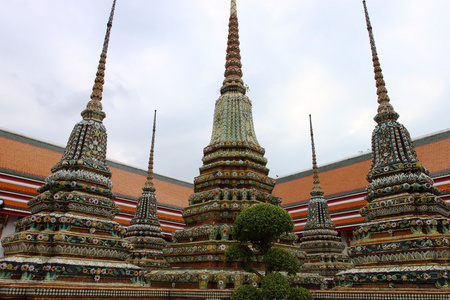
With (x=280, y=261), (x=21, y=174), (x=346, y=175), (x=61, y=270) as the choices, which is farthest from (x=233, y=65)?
(x=346, y=175)

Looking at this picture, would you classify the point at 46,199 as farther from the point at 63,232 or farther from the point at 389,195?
the point at 389,195

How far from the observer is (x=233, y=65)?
10.8 meters

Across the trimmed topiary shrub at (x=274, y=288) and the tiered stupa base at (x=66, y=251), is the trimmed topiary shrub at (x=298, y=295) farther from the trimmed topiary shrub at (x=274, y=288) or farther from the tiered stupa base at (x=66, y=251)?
the tiered stupa base at (x=66, y=251)

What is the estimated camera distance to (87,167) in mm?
7578

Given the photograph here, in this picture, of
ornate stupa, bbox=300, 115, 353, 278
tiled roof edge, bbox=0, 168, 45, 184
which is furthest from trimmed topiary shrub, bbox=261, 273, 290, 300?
tiled roof edge, bbox=0, 168, 45, 184

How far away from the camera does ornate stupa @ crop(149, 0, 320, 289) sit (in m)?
7.25

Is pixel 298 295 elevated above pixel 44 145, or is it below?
below

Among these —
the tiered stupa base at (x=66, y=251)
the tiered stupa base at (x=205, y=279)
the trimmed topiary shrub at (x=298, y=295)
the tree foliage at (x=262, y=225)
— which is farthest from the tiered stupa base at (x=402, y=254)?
the tiered stupa base at (x=66, y=251)

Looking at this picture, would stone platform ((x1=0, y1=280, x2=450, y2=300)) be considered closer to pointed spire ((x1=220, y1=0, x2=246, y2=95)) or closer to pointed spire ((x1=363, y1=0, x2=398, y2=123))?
pointed spire ((x1=363, y1=0, x2=398, y2=123))

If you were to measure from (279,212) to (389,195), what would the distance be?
10.6ft

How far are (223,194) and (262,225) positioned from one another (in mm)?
2803

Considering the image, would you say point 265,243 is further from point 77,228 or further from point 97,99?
point 97,99

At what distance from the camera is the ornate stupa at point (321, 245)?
1237cm

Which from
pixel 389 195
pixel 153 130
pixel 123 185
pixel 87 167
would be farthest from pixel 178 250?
pixel 123 185
